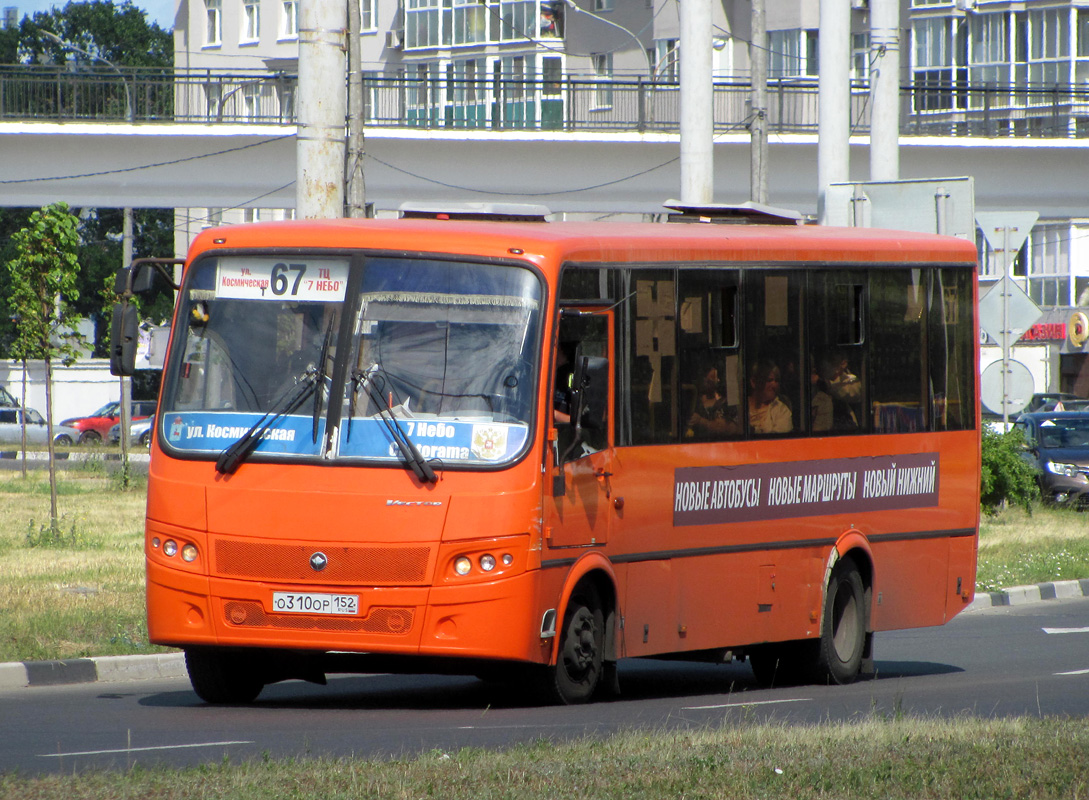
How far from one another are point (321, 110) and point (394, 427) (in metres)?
5.00

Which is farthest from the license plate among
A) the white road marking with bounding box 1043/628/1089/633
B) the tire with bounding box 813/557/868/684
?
the white road marking with bounding box 1043/628/1089/633

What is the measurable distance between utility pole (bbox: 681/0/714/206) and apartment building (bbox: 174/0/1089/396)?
15.7 meters

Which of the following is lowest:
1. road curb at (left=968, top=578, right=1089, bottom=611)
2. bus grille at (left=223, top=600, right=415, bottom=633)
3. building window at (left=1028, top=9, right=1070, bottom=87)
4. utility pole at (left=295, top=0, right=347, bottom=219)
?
road curb at (left=968, top=578, right=1089, bottom=611)

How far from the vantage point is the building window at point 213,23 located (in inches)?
3159

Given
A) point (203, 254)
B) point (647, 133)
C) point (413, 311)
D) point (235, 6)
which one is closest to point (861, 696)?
point (413, 311)

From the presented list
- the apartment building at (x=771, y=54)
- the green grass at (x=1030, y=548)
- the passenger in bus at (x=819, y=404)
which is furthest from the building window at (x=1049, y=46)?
the passenger in bus at (x=819, y=404)

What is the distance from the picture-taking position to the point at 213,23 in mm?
80812

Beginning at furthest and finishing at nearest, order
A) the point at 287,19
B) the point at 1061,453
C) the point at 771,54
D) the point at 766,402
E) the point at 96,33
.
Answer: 1. the point at 96,33
2. the point at 287,19
3. the point at 771,54
4. the point at 1061,453
5. the point at 766,402

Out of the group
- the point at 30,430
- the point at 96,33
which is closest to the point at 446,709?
the point at 30,430

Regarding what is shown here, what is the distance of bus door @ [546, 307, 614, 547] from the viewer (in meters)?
10.2

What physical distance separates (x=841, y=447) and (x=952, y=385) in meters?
1.59

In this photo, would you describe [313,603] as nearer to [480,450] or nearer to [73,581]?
[480,450]

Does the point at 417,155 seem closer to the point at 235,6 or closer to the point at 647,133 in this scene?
the point at 647,133

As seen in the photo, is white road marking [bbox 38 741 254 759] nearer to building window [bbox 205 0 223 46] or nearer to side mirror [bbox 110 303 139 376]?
side mirror [bbox 110 303 139 376]
